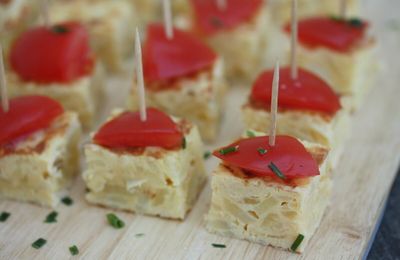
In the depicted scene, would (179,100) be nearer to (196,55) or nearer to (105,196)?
(196,55)

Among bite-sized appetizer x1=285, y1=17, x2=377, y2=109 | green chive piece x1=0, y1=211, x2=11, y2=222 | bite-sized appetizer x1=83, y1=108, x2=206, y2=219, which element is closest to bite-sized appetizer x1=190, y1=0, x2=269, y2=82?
bite-sized appetizer x1=285, y1=17, x2=377, y2=109

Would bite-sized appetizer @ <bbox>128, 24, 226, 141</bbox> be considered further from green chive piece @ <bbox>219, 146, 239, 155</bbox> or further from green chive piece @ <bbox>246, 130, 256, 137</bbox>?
green chive piece @ <bbox>219, 146, 239, 155</bbox>

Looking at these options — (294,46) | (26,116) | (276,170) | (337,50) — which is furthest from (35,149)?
(337,50)

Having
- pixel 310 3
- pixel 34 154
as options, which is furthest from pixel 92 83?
pixel 310 3

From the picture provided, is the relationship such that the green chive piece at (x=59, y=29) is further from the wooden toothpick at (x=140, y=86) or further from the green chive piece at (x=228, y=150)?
the green chive piece at (x=228, y=150)

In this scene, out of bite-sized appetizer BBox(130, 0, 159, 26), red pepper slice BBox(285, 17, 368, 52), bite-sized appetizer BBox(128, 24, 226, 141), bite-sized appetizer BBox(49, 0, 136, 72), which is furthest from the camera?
bite-sized appetizer BBox(130, 0, 159, 26)

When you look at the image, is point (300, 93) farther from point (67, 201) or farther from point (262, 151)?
point (67, 201)

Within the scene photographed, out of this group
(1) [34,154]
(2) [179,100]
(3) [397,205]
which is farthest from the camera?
(2) [179,100]
